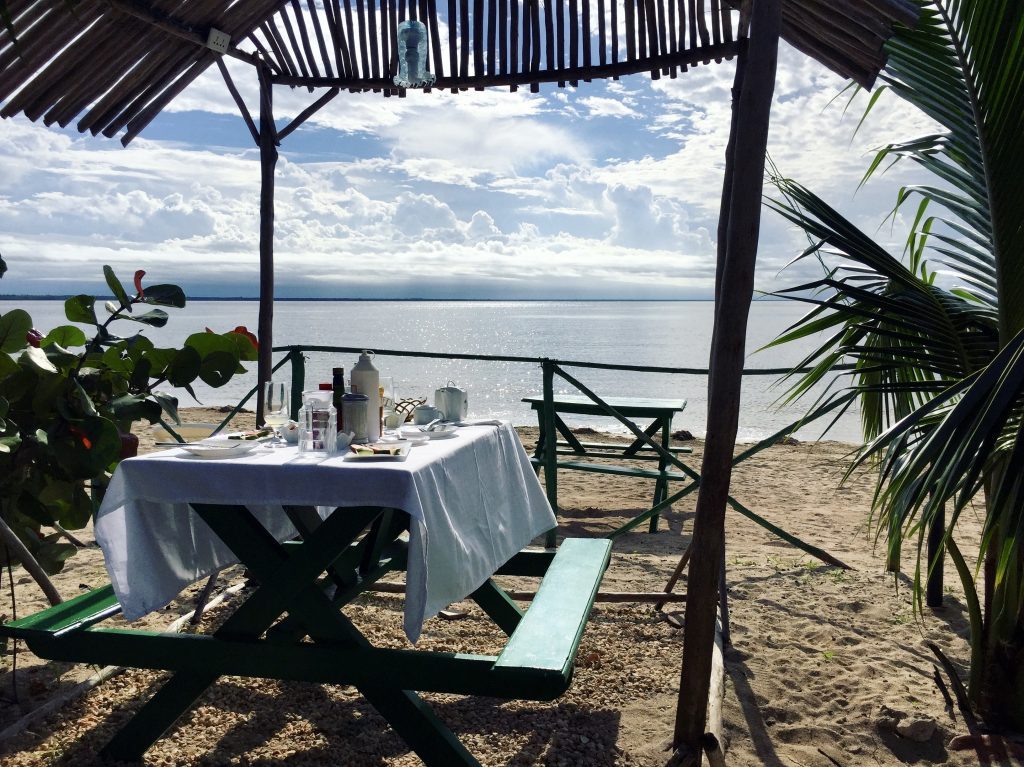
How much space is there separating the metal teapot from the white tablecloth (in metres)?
0.44

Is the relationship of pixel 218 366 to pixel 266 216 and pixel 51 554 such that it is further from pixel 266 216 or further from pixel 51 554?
pixel 266 216

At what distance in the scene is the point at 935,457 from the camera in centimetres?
228

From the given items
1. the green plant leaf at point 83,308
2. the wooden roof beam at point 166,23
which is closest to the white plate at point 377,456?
the green plant leaf at point 83,308

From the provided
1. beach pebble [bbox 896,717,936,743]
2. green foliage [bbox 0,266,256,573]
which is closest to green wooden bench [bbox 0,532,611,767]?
green foliage [bbox 0,266,256,573]

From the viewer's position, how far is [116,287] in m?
3.01

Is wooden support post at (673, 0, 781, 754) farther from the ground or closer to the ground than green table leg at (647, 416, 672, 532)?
farther from the ground

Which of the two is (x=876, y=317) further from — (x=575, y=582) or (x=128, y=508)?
(x=128, y=508)

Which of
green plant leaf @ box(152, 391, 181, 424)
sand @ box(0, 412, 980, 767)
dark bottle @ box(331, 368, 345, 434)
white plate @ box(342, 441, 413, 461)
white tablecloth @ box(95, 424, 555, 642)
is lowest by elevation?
sand @ box(0, 412, 980, 767)

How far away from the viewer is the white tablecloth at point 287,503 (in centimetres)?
228

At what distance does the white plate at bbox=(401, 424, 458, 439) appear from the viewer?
295cm

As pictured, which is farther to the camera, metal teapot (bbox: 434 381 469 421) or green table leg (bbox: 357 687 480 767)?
metal teapot (bbox: 434 381 469 421)

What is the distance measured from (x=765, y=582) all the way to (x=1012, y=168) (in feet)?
7.77

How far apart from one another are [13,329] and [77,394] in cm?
31

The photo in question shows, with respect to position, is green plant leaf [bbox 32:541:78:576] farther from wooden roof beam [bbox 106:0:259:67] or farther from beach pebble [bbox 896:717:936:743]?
beach pebble [bbox 896:717:936:743]
